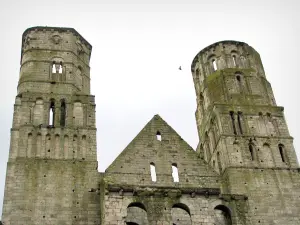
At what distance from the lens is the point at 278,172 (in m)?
26.2

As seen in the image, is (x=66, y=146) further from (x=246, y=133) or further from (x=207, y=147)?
(x=246, y=133)

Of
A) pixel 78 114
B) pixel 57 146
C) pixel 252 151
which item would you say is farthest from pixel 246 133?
pixel 57 146

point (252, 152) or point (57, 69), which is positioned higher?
point (57, 69)

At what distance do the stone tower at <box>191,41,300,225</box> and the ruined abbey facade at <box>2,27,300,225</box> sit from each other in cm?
6

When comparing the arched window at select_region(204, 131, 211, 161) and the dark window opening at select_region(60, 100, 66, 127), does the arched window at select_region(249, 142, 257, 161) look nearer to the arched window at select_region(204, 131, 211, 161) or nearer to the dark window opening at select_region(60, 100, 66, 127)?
the arched window at select_region(204, 131, 211, 161)

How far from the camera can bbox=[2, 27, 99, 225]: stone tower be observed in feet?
75.6

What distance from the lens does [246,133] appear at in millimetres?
27828

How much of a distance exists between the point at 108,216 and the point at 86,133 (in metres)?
6.13

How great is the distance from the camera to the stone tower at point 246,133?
82.5 ft

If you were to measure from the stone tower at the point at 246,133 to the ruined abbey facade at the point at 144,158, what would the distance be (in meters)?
0.06

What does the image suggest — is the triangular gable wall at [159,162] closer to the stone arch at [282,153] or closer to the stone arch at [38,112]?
the stone arch at [282,153]

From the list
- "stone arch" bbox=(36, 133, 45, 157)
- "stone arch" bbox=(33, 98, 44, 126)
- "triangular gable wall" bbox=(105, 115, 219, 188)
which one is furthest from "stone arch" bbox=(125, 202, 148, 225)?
"stone arch" bbox=(33, 98, 44, 126)

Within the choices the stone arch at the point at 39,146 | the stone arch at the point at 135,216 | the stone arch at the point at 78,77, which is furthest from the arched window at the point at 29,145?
the stone arch at the point at 135,216

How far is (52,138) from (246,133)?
1030 cm
